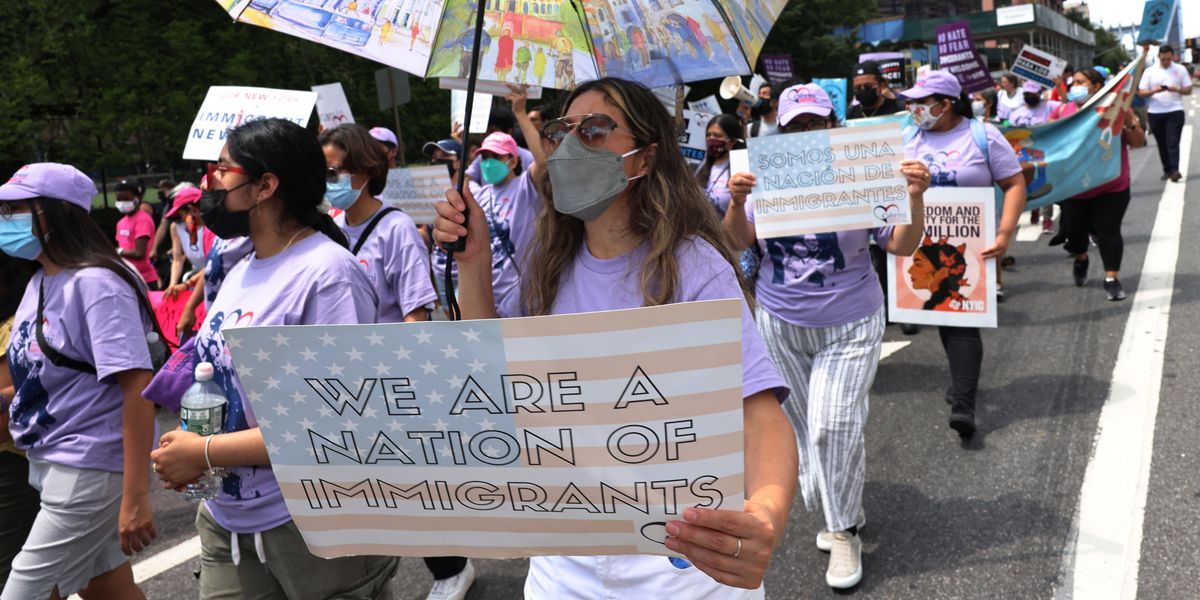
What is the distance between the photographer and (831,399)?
381cm

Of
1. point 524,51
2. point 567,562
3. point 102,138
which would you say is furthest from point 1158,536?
point 102,138

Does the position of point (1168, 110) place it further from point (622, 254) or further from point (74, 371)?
point (74, 371)

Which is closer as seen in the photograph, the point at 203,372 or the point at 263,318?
the point at 203,372

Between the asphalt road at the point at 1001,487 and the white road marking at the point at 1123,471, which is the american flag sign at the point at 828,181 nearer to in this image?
the asphalt road at the point at 1001,487

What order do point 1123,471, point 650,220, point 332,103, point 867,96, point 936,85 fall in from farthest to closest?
point 332,103, point 867,96, point 936,85, point 1123,471, point 650,220

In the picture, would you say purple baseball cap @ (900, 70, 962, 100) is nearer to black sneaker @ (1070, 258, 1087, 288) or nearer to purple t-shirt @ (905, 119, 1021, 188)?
purple t-shirt @ (905, 119, 1021, 188)

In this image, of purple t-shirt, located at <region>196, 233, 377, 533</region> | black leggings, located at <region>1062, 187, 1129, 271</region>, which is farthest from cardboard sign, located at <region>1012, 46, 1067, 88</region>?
purple t-shirt, located at <region>196, 233, 377, 533</region>

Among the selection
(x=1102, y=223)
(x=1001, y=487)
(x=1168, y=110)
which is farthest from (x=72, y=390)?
(x=1168, y=110)

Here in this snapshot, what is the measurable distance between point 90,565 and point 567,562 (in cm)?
197

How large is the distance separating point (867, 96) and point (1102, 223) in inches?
95.1

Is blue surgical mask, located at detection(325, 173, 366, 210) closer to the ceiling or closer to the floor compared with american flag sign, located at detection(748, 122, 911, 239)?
closer to the ceiling

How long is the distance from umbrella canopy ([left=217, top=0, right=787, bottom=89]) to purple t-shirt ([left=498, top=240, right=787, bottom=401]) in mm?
586

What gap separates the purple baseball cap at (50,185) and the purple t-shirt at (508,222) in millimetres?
2286

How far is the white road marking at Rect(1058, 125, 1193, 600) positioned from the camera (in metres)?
3.50
